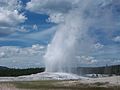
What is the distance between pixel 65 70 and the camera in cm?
18838

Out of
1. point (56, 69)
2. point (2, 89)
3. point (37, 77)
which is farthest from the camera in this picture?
point (56, 69)

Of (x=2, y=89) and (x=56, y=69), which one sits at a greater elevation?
(x=56, y=69)

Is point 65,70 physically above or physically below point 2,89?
above

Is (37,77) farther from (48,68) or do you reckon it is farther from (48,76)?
(48,68)

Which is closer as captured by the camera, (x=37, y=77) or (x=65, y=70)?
(x=37, y=77)

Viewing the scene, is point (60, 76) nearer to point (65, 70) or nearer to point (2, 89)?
point (65, 70)

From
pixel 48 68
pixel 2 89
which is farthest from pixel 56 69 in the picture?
pixel 2 89

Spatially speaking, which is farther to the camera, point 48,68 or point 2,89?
point 48,68

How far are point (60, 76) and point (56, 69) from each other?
42685 millimetres

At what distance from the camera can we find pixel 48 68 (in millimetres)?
190125

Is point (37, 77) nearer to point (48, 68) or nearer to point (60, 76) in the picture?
point (60, 76)

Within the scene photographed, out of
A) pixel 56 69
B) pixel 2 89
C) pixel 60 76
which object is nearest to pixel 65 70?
pixel 56 69

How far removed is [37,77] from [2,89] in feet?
358

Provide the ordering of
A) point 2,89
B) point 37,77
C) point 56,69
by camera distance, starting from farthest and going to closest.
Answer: point 56,69, point 37,77, point 2,89
